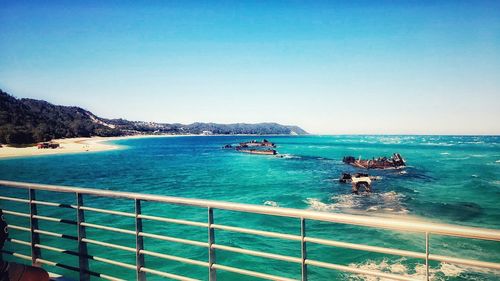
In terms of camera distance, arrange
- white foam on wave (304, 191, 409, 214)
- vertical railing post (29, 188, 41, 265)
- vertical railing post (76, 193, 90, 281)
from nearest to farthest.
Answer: vertical railing post (76, 193, 90, 281), vertical railing post (29, 188, 41, 265), white foam on wave (304, 191, 409, 214)

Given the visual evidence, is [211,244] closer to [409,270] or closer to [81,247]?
[81,247]

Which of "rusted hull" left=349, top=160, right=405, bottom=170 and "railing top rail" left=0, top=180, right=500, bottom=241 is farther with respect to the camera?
"rusted hull" left=349, top=160, right=405, bottom=170

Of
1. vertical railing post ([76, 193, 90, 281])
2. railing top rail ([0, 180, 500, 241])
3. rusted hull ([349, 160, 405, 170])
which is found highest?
railing top rail ([0, 180, 500, 241])

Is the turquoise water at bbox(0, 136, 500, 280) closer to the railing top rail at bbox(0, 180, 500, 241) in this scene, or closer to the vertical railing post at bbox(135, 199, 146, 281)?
the vertical railing post at bbox(135, 199, 146, 281)

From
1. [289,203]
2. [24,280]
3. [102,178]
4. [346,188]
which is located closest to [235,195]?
[289,203]

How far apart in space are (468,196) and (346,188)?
1001 centimetres

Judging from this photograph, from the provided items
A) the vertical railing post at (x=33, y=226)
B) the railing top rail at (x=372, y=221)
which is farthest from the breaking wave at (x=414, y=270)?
the railing top rail at (x=372, y=221)

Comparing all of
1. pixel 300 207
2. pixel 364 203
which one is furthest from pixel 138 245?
pixel 364 203

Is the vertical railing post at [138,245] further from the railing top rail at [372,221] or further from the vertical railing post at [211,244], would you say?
the vertical railing post at [211,244]

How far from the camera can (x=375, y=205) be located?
2230cm

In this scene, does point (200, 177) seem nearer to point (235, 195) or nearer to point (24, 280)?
point (235, 195)

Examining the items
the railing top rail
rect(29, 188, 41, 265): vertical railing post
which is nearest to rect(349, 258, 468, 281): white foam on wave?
rect(29, 188, 41, 265): vertical railing post

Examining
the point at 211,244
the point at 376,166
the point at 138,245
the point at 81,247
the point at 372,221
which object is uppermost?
the point at 372,221

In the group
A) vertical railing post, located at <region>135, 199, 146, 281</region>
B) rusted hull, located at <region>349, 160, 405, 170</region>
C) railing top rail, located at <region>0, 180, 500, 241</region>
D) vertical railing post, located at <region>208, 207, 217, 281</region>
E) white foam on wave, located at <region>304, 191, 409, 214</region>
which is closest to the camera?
railing top rail, located at <region>0, 180, 500, 241</region>
